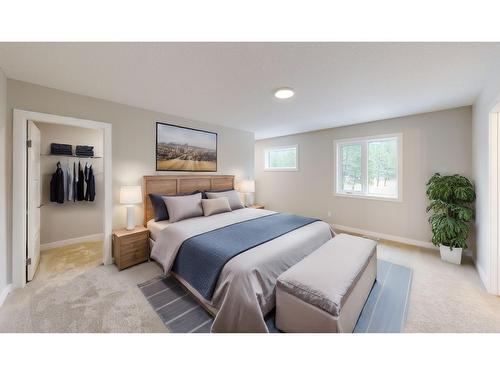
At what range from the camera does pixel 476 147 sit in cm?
273

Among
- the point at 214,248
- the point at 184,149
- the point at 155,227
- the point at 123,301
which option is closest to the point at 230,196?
the point at 184,149

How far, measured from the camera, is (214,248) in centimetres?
190

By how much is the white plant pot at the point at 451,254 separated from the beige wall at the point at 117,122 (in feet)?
14.4

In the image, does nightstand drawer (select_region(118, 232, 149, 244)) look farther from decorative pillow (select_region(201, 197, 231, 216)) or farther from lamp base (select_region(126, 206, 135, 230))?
decorative pillow (select_region(201, 197, 231, 216))

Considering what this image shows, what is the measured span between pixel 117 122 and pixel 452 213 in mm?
5157

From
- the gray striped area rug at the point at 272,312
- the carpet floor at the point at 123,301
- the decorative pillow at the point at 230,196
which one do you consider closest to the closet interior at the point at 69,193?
the carpet floor at the point at 123,301

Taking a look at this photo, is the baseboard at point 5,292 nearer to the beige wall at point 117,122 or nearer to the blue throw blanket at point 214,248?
the beige wall at point 117,122

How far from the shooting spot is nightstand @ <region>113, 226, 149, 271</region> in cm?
262

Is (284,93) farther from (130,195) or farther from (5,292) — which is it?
(5,292)

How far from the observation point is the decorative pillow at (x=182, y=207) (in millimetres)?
2912

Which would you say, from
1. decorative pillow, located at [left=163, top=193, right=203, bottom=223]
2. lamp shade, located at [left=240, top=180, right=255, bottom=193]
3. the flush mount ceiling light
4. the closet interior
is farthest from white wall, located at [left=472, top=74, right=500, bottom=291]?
the closet interior

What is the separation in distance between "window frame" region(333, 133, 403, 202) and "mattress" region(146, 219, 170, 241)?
11.9 ft

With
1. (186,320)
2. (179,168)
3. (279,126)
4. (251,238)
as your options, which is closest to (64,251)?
(179,168)

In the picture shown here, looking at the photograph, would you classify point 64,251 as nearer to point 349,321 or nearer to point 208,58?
point 208,58
